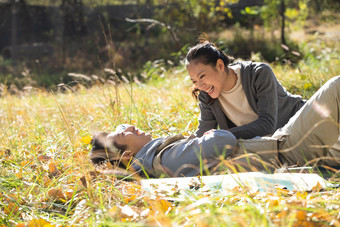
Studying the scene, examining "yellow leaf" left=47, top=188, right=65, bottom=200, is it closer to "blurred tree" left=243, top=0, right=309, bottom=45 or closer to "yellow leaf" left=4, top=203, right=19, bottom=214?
"yellow leaf" left=4, top=203, right=19, bottom=214

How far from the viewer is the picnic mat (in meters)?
1.97

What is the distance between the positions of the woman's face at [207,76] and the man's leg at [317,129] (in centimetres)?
66

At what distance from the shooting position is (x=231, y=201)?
184 cm

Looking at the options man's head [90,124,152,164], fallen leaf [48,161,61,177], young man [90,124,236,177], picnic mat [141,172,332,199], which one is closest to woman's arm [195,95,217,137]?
young man [90,124,236,177]

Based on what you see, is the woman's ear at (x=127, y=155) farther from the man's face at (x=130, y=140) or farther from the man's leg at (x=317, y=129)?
the man's leg at (x=317, y=129)

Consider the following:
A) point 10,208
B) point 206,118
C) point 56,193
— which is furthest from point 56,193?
point 206,118

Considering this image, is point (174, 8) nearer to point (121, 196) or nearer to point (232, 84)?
point (232, 84)

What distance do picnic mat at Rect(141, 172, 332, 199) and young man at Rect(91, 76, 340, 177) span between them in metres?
0.21

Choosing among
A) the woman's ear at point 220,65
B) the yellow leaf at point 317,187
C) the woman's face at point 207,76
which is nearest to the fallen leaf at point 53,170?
the woman's face at point 207,76

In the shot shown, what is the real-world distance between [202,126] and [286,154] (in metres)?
0.93

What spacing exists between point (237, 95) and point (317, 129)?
90cm

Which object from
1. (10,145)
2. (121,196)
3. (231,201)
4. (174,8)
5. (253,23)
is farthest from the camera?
(253,23)

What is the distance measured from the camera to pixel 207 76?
3070 mm

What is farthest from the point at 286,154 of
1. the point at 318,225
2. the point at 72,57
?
the point at 72,57
